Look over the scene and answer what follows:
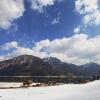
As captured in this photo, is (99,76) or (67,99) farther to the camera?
(99,76)

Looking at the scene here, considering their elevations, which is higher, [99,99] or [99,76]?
[99,76]

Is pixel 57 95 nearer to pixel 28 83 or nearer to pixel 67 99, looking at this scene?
pixel 67 99

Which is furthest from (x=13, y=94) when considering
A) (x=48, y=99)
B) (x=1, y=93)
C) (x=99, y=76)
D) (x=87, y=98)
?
(x=99, y=76)

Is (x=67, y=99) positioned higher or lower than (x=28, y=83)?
lower

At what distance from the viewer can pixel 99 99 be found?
9.16 metres

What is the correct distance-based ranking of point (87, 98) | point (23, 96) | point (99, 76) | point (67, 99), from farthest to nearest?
point (99, 76) < point (23, 96) < point (67, 99) < point (87, 98)

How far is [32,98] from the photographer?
10.9 m

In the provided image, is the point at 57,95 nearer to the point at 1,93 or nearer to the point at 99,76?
the point at 1,93

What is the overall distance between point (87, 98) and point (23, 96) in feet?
10.2

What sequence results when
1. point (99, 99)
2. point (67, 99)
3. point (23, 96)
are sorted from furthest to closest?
point (23, 96)
point (67, 99)
point (99, 99)

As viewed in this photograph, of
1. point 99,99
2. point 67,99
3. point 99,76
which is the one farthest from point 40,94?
point 99,76

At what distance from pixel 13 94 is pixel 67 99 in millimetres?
2779

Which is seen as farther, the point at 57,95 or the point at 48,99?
the point at 57,95

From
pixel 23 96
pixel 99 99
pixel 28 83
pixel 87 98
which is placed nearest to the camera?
pixel 99 99
